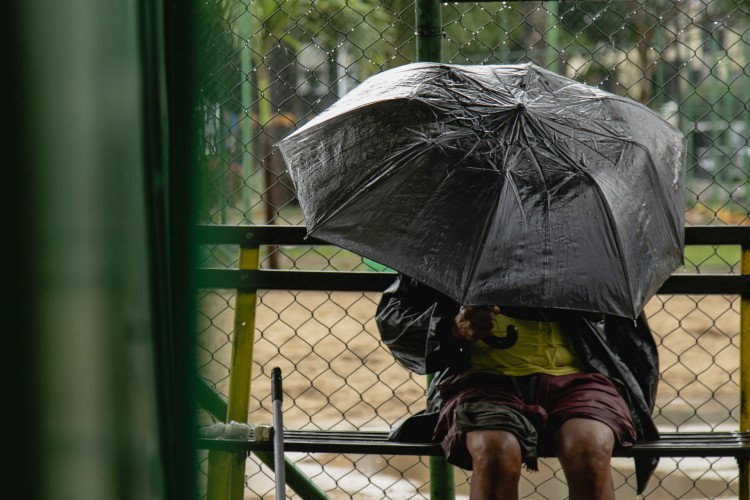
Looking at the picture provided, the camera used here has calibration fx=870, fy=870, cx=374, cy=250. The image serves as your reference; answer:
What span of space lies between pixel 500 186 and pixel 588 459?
79cm

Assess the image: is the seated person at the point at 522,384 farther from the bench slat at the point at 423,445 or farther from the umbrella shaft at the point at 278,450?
the umbrella shaft at the point at 278,450

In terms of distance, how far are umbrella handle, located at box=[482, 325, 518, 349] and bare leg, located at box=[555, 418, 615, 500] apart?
281 mm

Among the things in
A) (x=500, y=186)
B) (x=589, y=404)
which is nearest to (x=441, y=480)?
(x=589, y=404)

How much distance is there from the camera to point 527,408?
2.48 metres

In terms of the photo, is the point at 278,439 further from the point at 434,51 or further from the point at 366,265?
the point at 434,51

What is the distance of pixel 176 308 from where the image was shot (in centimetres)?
59

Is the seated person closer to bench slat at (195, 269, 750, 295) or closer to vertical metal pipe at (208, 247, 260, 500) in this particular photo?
bench slat at (195, 269, 750, 295)

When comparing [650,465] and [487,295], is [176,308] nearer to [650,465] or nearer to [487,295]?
[487,295]

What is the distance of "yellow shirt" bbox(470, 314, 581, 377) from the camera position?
8.45ft

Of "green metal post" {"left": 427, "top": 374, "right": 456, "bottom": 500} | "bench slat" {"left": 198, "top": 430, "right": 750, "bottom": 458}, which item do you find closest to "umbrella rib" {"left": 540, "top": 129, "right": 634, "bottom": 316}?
"bench slat" {"left": 198, "top": 430, "right": 750, "bottom": 458}

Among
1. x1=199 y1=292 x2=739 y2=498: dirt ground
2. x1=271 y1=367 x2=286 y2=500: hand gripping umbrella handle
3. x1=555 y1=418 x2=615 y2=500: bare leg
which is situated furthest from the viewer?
x1=199 y1=292 x2=739 y2=498: dirt ground

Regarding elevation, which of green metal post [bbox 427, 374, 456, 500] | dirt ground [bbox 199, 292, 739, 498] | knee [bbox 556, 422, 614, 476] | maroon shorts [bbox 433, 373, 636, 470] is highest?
maroon shorts [bbox 433, 373, 636, 470]

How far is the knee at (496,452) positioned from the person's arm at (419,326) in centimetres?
24

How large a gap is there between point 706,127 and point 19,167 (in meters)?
16.7
